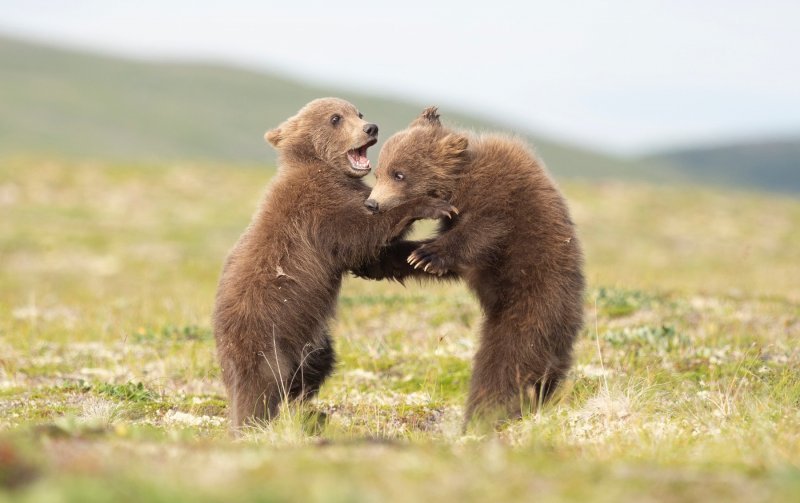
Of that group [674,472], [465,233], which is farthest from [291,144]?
[674,472]

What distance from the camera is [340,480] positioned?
12.1 feet

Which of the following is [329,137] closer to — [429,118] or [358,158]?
[358,158]

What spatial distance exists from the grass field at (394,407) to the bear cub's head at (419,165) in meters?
1.69

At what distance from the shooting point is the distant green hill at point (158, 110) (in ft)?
440

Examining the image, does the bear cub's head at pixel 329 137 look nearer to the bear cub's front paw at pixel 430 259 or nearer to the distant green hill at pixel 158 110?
the bear cub's front paw at pixel 430 259

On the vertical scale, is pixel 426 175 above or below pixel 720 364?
above

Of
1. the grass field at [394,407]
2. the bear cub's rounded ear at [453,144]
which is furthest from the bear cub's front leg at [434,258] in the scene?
the grass field at [394,407]

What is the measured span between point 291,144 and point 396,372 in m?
2.47

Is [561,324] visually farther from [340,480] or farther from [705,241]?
[705,241]

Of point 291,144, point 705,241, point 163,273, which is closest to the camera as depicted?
point 291,144

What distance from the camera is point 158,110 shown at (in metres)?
156

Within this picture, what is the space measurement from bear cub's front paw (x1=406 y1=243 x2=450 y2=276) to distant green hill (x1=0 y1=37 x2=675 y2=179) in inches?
4608

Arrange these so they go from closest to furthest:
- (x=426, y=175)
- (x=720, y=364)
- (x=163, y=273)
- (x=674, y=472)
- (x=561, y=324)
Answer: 1. (x=674, y=472)
2. (x=561, y=324)
3. (x=426, y=175)
4. (x=720, y=364)
5. (x=163, y=273)

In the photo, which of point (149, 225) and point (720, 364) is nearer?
point (720, 364)
